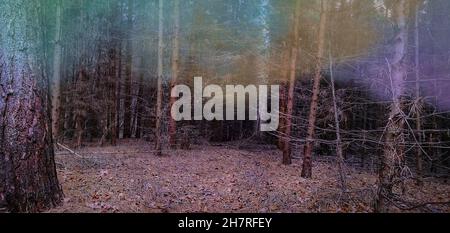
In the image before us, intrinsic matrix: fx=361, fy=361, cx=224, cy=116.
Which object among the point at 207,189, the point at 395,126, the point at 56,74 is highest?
the point at 56,74

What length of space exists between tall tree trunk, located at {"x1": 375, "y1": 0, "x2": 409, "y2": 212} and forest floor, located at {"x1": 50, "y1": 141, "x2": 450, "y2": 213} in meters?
0.46

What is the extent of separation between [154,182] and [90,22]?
13208 mm

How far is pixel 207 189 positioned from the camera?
777 centimetres

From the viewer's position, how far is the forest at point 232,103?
4.80 m

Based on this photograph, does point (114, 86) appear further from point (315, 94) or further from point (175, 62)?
point (315, 94)

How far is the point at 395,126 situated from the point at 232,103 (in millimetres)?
10407

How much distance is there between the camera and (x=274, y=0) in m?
15.2

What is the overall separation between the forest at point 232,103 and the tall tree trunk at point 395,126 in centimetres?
2

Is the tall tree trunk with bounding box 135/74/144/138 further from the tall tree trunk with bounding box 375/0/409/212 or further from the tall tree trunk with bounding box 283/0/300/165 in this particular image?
the tall tree trunk with bounding box 375/0/409/212

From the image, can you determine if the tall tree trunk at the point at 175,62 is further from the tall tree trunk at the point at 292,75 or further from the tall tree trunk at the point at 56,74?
the tall tree trunk at the point at 292,75

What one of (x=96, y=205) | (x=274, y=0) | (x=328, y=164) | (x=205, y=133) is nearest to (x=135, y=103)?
(x=205, y=133)

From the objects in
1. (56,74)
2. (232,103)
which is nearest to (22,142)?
(56,74)

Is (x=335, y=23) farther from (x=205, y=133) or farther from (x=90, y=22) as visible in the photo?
(x=90, y=22)

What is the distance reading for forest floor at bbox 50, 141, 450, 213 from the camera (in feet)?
19.6
